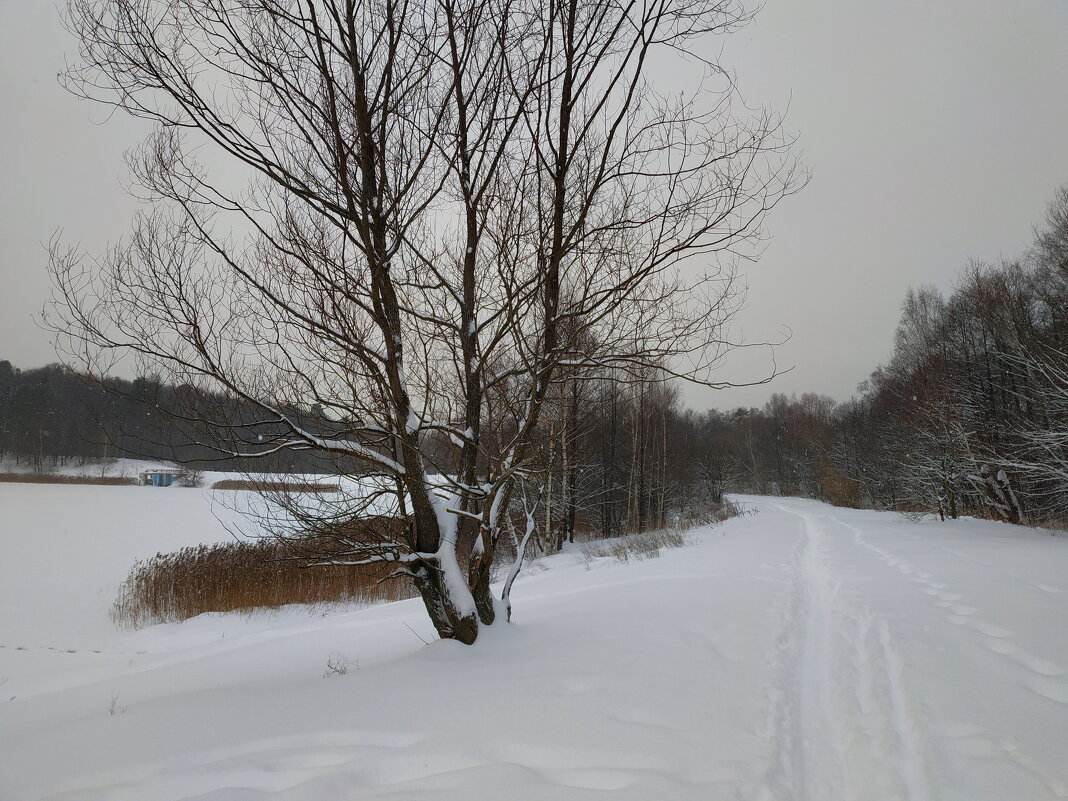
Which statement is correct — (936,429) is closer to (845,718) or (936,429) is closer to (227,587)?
(845,718)

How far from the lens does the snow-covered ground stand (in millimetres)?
2365

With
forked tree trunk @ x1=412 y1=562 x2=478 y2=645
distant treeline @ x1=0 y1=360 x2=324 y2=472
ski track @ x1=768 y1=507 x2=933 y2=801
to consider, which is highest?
distant treeline @ x1=0 y1=360 x2=324 y2=472

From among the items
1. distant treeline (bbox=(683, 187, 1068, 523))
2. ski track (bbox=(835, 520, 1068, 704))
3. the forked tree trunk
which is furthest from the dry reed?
distant treeline (bbox=(683, 187, 1068, 523))

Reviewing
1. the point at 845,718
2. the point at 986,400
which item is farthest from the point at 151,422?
the point at 986,400

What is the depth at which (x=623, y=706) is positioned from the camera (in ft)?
9.82

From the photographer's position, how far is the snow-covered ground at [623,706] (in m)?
2.37

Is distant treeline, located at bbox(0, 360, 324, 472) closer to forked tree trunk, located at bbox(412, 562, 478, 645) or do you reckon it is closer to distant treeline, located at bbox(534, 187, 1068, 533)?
forked tree trunk, located at bbox(412, 562, 478, 645)

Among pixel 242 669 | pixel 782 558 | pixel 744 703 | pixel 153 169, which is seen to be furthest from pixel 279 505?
pixel 782 558

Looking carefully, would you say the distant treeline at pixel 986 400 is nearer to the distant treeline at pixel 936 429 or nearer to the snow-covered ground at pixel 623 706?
the distant treeline at pixel 936 429

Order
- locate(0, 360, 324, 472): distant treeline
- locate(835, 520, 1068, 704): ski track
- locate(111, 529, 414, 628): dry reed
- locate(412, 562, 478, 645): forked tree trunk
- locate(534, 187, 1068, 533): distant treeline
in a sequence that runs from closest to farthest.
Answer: locate(835, 520, 1068, 704): ski track < locate(0, 360, 324, 472): distant treeline < locate(412, 562, 478, 645): forked tree trunk < locate(111, 529, 414, 628): dry reed < locate(534, 187, 1068, 533): distant treeline

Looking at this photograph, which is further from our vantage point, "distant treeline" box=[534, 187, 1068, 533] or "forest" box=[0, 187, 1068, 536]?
A: "distant treeline" box=[534, 187, 1068, 533]

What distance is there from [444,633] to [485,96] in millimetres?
4319

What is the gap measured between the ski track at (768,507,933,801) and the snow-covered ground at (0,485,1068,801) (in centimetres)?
2

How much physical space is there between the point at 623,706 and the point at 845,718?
→ 1.35 metres
